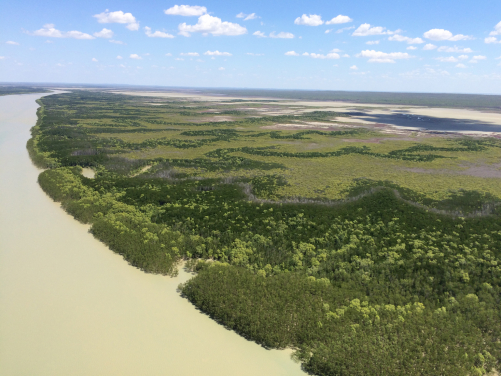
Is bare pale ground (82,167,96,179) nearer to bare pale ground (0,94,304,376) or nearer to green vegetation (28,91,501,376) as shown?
green vegetation (28,91,501,376)

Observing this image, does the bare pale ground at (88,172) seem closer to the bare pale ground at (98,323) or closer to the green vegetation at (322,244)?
the green vegetation at (322,244)

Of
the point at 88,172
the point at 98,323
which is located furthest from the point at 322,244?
the point at 88,172

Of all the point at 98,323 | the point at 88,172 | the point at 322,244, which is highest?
the point at 88,172

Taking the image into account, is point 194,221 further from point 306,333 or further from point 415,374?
point 415,374

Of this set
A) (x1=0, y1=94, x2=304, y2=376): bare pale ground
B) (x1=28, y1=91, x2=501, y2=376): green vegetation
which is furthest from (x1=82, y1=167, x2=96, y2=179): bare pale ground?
(x1=0, y1=94, x2=304, y2=376): bare pale ground

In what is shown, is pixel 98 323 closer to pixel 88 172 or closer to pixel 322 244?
pixel 322 244

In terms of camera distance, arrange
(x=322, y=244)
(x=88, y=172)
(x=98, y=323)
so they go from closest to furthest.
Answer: (x=98, y=323), (x=322, y=244), (x=88, y=172)
